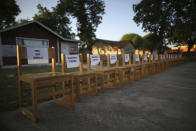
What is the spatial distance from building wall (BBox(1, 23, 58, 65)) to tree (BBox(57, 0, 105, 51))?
890 centimetres

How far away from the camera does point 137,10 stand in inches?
824

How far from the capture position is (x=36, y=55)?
7.43ft

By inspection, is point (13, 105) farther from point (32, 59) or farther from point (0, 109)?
point (32, 59)

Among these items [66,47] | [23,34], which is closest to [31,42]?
[23,34]

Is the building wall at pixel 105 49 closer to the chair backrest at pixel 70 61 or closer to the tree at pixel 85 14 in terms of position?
the tree at pixel 85 14

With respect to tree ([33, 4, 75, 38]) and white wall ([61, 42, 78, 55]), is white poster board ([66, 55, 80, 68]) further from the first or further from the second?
tree ([33, 4, 75, 38])

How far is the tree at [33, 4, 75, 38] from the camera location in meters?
22.5

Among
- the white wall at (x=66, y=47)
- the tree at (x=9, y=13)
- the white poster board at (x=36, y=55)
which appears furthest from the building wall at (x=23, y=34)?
the tree at (x=9, y=13)

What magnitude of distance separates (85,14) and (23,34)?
1267 cm

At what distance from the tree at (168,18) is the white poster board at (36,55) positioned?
18.0 m

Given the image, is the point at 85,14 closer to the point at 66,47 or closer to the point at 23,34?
the point at 66,47

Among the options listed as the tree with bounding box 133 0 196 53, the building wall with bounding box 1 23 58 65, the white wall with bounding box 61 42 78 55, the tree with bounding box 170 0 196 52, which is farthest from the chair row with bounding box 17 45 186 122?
the tree with bounding box 133 0 196 53

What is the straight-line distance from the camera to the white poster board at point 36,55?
2.17 metres

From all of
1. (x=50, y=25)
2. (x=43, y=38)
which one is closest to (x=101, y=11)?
(x=50, y=25)
